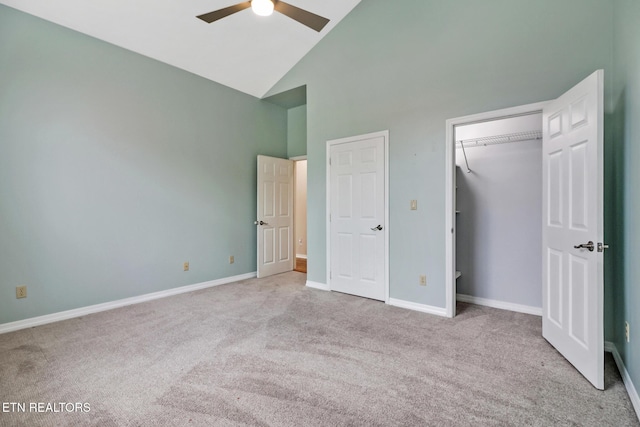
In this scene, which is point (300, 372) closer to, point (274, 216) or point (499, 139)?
point (499, 139)

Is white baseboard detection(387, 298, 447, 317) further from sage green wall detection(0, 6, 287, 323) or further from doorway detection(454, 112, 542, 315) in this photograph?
sage green wall detection(0, 6, 287, 323)

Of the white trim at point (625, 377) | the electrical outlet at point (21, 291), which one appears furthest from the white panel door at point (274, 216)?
the white trim at point (625, 377)

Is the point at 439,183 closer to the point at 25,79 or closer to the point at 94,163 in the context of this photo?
the point at 94,163

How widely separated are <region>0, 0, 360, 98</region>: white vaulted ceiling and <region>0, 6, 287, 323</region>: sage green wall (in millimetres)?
160

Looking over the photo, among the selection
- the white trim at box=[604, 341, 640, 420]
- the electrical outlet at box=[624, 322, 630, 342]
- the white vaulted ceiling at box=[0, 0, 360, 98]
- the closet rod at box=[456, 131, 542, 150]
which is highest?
the white vaulted ceiling at box=[0, 0, 360, 98]

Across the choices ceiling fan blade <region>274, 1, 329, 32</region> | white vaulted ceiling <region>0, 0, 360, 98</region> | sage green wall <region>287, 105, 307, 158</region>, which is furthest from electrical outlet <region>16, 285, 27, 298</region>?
sage green wall <region>287, 105, 307, 158</region>

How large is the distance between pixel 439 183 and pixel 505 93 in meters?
1.01

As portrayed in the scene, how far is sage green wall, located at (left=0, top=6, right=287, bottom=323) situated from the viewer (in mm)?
2893

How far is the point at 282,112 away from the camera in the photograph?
5.59 metres

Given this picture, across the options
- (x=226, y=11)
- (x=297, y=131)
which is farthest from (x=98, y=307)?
(x=297, y=131)

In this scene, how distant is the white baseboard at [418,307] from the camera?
3.23 metres

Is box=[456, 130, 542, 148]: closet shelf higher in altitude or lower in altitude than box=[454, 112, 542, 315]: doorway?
higher

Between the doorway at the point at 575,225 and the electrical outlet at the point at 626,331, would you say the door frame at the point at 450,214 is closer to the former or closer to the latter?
the doorway at the point at 575,225

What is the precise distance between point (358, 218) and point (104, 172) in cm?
300
